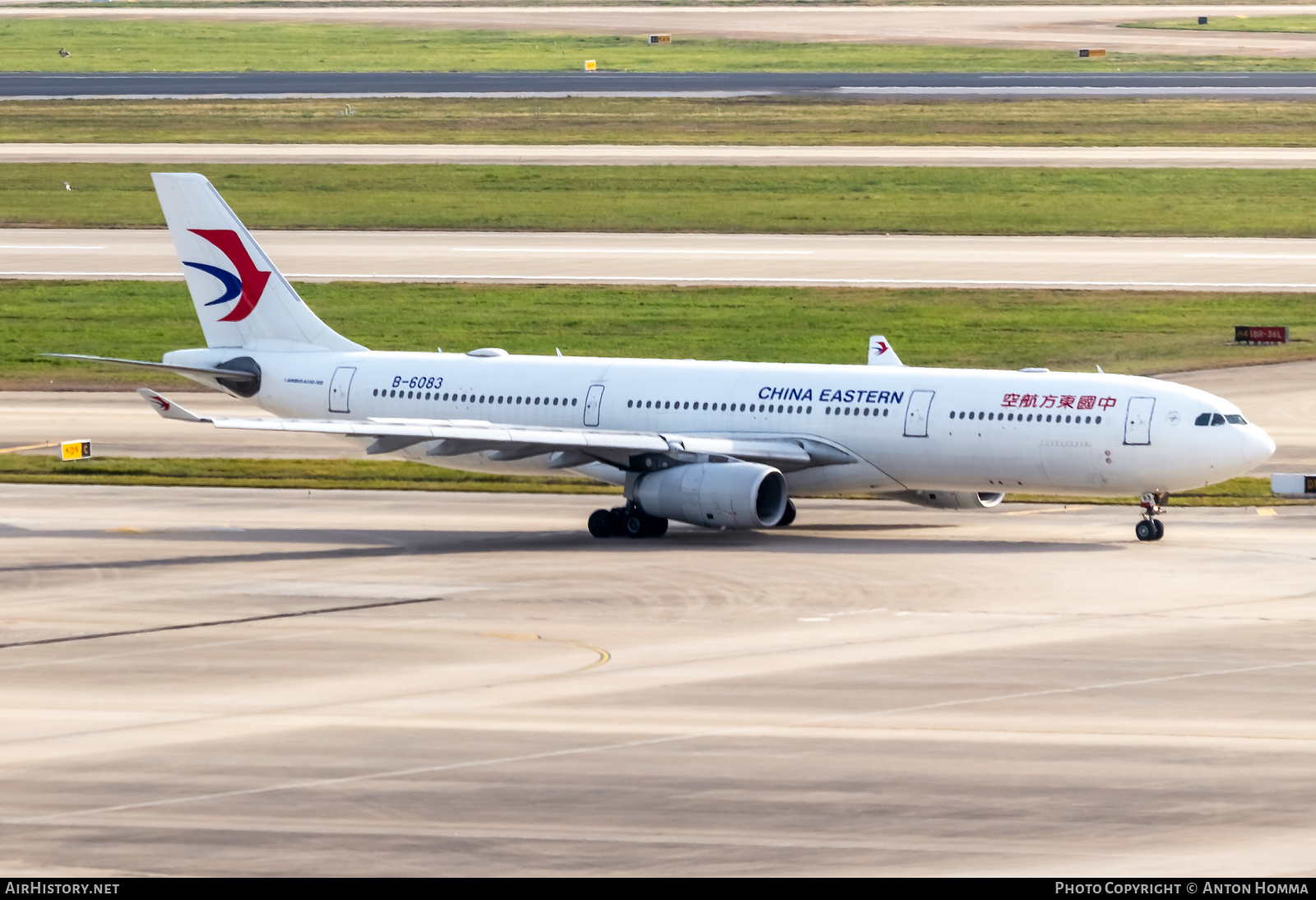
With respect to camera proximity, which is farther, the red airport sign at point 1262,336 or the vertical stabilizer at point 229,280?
the red airport sign at point 1262,336

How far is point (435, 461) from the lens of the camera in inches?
2034

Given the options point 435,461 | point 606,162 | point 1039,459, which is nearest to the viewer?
point 1039,459

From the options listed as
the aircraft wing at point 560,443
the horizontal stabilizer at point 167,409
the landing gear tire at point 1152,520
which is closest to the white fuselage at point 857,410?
the aircraft wing at point 560,443

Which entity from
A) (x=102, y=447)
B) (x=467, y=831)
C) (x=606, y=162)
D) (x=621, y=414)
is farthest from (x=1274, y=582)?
(x=606, y=162)

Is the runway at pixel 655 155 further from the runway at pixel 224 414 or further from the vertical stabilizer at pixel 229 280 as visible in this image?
the vertical stabilizer at pixel 229 280

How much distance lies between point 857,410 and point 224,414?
27.9 metres

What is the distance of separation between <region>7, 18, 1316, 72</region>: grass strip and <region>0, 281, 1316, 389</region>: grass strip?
8555 cm

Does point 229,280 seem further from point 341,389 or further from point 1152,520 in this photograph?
point 1152,520

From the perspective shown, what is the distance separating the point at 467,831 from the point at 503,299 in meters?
62.5

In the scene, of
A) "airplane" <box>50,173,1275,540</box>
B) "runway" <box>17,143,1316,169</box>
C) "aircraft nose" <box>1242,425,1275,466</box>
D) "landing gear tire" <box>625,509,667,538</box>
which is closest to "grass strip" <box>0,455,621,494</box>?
"airplane" <box>50,173,1275,540</box>

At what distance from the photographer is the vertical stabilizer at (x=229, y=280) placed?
2218 inches

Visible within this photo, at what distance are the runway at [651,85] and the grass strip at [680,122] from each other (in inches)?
169

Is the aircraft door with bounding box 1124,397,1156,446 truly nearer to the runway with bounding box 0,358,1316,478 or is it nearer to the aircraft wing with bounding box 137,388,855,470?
the aircraft wing with bounding box 137,388,855,470
